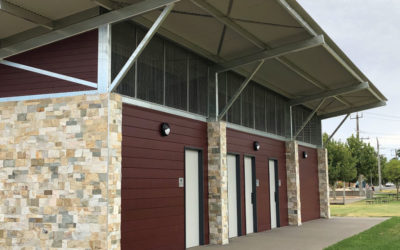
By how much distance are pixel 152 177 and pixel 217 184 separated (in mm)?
2553

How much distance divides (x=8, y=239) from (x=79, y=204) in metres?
1.68

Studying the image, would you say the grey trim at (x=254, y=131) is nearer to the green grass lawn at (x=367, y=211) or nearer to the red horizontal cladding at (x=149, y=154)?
the red horizontal cladding at (x=149, y=154)

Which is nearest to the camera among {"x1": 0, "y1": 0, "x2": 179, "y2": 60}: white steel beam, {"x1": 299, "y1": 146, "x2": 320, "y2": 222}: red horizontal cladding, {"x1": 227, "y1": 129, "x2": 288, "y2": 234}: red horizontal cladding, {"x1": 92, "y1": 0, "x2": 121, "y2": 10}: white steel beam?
{"x1": 92, "y1": 0, "x2": 121, "y2": 10}: white steel beam

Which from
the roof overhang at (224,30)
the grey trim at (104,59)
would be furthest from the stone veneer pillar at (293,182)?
the grey trim at (104,59)

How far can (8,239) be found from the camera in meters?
8.15

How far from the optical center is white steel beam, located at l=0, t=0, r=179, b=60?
7918mm

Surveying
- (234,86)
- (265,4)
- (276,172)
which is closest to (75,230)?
(265,4)

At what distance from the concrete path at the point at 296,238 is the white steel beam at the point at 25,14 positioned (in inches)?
239

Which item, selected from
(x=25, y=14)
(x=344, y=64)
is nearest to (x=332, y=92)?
(x=344, y=64)

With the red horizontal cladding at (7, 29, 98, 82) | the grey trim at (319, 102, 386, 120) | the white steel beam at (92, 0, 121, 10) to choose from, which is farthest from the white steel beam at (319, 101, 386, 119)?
the red horizontal cladding at (7, 29, 98, 82)

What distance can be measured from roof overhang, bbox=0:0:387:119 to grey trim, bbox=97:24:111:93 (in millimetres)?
171

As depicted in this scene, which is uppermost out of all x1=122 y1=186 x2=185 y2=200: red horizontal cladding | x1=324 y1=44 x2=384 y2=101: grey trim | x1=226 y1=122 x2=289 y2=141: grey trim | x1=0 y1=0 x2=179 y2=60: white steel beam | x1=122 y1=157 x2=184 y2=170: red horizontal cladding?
x1=324 y1=44 x2=384 y2=101: grey trim

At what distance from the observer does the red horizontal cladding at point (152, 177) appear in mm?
8578

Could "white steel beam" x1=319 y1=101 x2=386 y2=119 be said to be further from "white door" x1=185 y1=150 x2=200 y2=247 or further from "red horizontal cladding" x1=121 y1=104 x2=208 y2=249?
"red horizontal cladding" x1=121 y1=104 x2=208 y2=249
